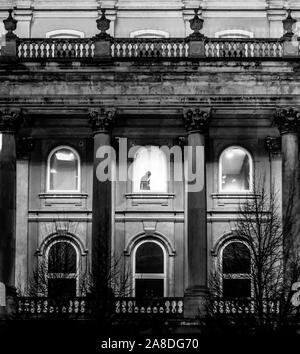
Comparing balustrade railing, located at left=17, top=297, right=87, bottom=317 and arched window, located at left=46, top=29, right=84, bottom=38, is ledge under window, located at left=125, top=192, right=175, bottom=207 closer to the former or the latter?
balustrade railing, located at left=17, top=297, right=87, bottom=317

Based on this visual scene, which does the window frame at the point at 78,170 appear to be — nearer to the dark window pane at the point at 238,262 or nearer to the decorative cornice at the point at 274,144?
the dark window pane at the point at 238,262

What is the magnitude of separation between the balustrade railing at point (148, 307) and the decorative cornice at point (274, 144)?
9398 millimetres

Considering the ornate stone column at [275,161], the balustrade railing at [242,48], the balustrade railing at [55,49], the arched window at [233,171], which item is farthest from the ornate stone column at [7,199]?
the ornate stone column at [275,161]

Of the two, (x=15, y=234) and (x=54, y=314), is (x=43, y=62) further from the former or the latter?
(x=54, y=314)

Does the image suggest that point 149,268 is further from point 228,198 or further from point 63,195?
point 63,195

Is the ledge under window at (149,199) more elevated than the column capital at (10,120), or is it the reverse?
the column capital at (10,120)

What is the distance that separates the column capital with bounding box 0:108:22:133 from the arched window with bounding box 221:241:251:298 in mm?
10983

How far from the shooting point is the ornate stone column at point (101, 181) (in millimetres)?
48938

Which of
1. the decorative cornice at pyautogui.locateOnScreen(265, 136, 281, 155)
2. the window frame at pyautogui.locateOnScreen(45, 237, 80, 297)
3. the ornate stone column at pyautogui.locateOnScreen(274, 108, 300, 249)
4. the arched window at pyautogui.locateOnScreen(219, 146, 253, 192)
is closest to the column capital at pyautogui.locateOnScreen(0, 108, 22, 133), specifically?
the window frame at pyautogui.locateOnScreen(45, 237, 80, 297)

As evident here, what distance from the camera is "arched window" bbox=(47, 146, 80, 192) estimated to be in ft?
177

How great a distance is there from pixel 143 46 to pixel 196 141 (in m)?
5.04

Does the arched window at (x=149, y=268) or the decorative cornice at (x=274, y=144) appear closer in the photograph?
the arched window at (x=149, y=268)

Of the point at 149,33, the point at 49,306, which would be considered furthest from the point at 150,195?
the point at 49,306
